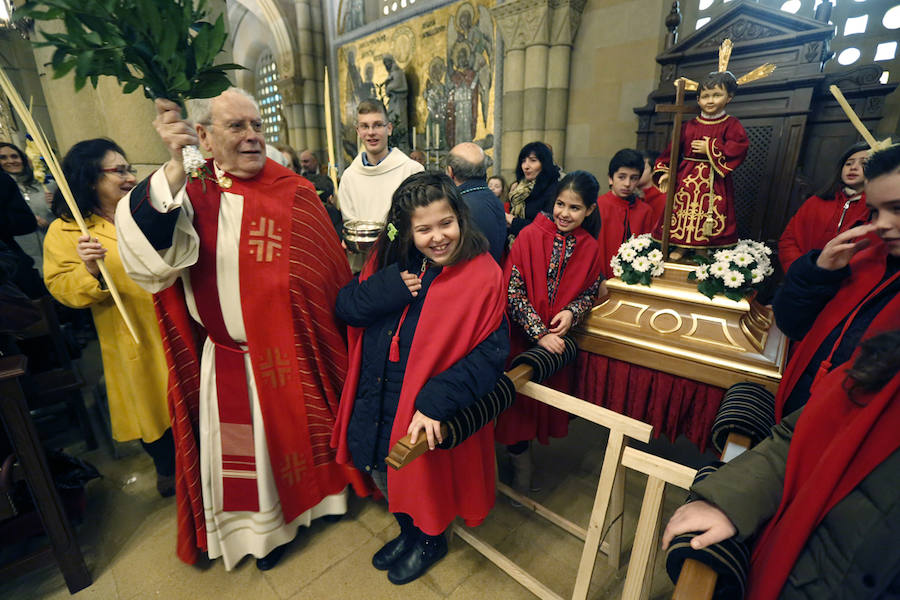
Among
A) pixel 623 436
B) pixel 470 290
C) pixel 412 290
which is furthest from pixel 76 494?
pixel 623 436

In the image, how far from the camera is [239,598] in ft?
6.13

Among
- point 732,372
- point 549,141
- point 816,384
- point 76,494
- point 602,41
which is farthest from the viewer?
point 549,141

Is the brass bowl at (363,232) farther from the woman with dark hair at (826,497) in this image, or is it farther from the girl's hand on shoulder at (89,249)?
the woman with dark hair at (826,497)

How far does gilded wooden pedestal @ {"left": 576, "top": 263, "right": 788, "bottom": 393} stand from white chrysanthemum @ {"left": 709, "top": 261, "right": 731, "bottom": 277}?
123 mm

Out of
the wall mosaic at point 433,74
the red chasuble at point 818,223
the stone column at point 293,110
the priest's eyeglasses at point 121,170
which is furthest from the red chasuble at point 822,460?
the stone column at point 293,110

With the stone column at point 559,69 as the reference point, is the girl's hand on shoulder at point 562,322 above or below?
below

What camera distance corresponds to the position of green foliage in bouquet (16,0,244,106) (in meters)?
1.11

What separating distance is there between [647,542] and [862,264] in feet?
3.52

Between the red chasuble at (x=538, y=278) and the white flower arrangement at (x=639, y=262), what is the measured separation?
0.30 metres

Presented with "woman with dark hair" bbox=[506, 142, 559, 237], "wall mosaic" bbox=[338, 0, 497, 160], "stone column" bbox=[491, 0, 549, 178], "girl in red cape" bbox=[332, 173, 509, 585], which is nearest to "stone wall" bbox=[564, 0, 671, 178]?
"stone column" bbox=[491, 0, 549, 178]

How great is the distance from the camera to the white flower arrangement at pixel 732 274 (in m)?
2.06

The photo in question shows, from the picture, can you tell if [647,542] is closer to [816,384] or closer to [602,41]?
[816,384]

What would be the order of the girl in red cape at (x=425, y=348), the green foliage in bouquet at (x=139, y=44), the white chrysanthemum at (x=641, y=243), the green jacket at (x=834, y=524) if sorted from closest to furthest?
1. the green jacket at (x=834, y=524)
2. the green foliage in bouquet at (x=139, y=44)
3. the girl in red cape at (x=425, y=348)
4. the white chrysanthemum at (x=641, y=243)

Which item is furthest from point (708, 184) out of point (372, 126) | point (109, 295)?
point (109, 295)
